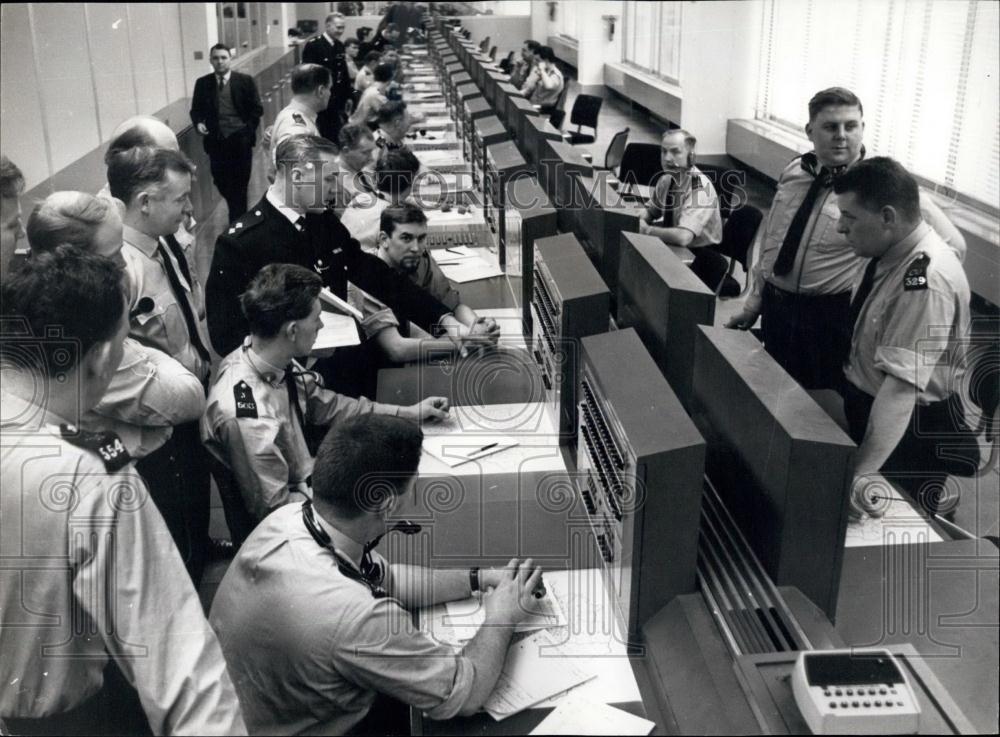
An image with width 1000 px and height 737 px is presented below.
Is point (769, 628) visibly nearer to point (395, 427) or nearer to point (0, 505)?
point (395, 427)

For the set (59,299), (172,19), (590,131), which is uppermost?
(172,19)

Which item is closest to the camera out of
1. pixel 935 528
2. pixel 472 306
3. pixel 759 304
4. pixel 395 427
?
pixel 395 427

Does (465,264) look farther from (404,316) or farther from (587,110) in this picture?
(587,110)

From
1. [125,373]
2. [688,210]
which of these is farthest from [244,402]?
[688,210]

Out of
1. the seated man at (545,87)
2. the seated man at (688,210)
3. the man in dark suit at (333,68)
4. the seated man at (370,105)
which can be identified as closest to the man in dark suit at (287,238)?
the seated man at (688,210)

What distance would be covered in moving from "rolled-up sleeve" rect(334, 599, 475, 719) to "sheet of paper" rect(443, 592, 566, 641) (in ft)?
0.62

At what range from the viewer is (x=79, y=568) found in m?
1.33

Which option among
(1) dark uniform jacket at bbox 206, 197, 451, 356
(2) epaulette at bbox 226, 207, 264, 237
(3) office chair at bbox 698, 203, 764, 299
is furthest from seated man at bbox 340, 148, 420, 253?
(3) office chair at bbox 698, 203, 764, 299

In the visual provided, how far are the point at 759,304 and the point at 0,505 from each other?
89.7 inches

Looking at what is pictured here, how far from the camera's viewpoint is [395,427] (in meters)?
1.72

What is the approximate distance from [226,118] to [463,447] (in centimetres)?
502

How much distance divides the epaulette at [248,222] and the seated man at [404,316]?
477 mm

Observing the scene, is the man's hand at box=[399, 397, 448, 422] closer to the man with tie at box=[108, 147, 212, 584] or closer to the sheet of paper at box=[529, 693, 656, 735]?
the man with tie at box=[108, 147, 212, 584]

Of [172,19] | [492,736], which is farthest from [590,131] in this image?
[492,736]
